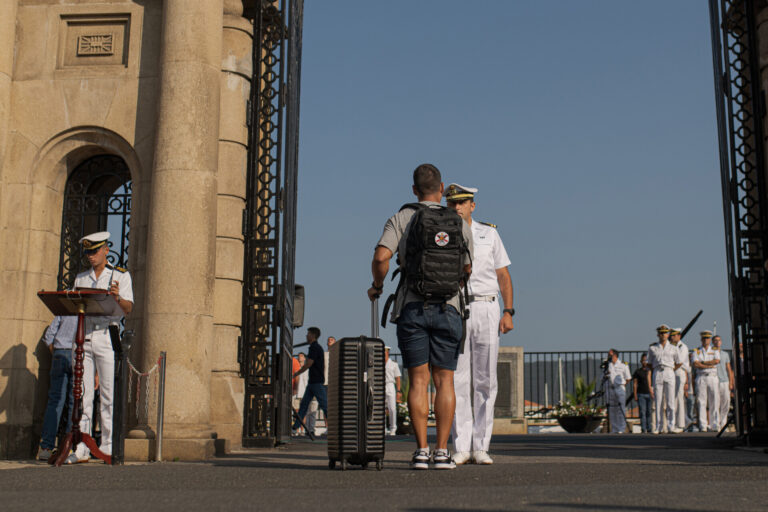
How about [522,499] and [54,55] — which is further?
[54,55]

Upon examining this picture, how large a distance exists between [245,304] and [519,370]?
38.7 ft

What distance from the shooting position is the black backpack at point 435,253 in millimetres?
6996

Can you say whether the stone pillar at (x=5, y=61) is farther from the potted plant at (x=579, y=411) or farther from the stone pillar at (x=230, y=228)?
the potted plant at (x=579, y=411)

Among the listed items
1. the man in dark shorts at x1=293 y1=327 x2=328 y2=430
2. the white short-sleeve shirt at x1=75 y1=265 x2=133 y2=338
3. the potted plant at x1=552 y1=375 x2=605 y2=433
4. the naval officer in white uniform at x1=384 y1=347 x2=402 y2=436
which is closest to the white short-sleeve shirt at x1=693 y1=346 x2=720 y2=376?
the potted plant at x1=552 y1=375 x2=605 y2=433

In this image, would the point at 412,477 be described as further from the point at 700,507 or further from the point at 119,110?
the point at 119,110

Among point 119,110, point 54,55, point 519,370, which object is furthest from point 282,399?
point 519,370

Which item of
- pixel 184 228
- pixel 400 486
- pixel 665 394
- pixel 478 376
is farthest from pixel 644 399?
pixel 400 486

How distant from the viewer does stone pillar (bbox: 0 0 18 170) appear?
11.0 m

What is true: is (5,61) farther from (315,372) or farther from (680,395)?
(680,395)

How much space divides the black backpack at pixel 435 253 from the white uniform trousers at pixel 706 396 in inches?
595

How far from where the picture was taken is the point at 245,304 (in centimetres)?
1191

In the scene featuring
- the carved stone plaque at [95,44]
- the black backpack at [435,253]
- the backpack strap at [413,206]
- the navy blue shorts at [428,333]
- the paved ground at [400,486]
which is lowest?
the paved ground at [400,486]

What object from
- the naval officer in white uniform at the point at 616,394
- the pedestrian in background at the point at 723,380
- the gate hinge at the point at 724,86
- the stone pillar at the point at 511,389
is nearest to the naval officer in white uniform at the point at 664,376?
the pedestrian in background at the point at 723,380

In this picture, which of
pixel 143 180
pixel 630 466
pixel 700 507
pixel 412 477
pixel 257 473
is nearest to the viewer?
pixel 700 507
